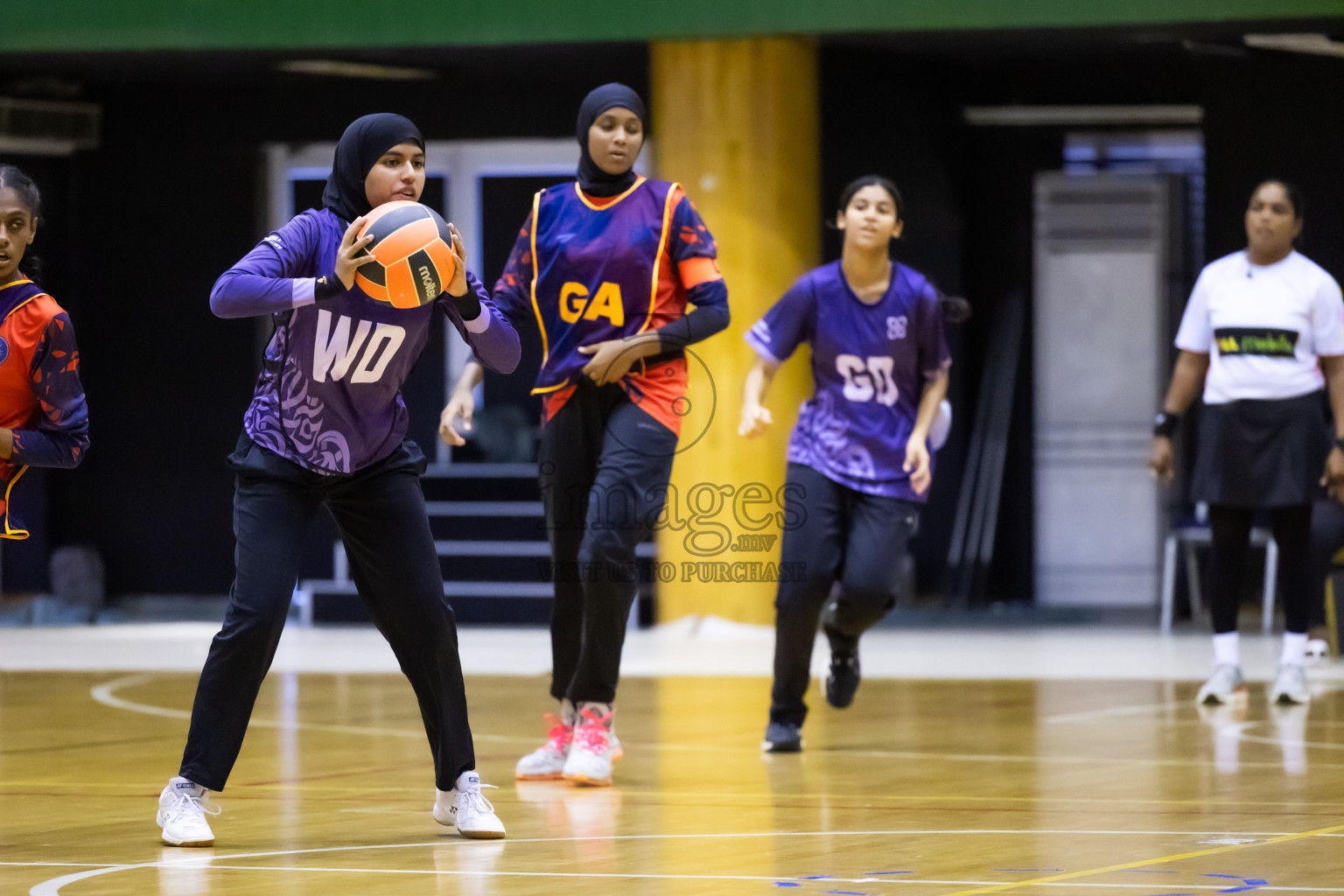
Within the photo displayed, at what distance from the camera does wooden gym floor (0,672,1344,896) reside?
11.4 feet

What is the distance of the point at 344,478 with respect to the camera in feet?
12.8

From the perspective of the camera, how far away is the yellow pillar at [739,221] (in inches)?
385

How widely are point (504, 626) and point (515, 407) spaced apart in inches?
60.9

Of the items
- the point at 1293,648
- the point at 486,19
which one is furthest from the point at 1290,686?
the point at 486,19

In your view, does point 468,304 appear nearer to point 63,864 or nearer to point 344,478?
point 344,478

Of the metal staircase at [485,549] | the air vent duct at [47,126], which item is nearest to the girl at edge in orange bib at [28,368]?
the metal staircase at [485,549]

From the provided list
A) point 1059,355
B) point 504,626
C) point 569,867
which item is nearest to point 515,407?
point 504,626

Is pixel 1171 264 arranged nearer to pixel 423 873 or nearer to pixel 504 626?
pixel 504 626

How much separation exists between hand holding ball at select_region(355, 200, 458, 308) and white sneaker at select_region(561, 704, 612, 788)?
1.53m

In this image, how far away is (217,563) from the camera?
12.5 m

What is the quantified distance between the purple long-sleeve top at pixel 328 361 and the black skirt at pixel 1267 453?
368 cm

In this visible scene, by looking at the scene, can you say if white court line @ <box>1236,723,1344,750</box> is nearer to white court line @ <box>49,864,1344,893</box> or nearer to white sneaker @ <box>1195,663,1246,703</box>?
white sneaker @ <box>1195,663,1246,703</box>

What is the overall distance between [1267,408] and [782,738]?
2.42 meters

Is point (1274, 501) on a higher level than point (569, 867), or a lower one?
higher
